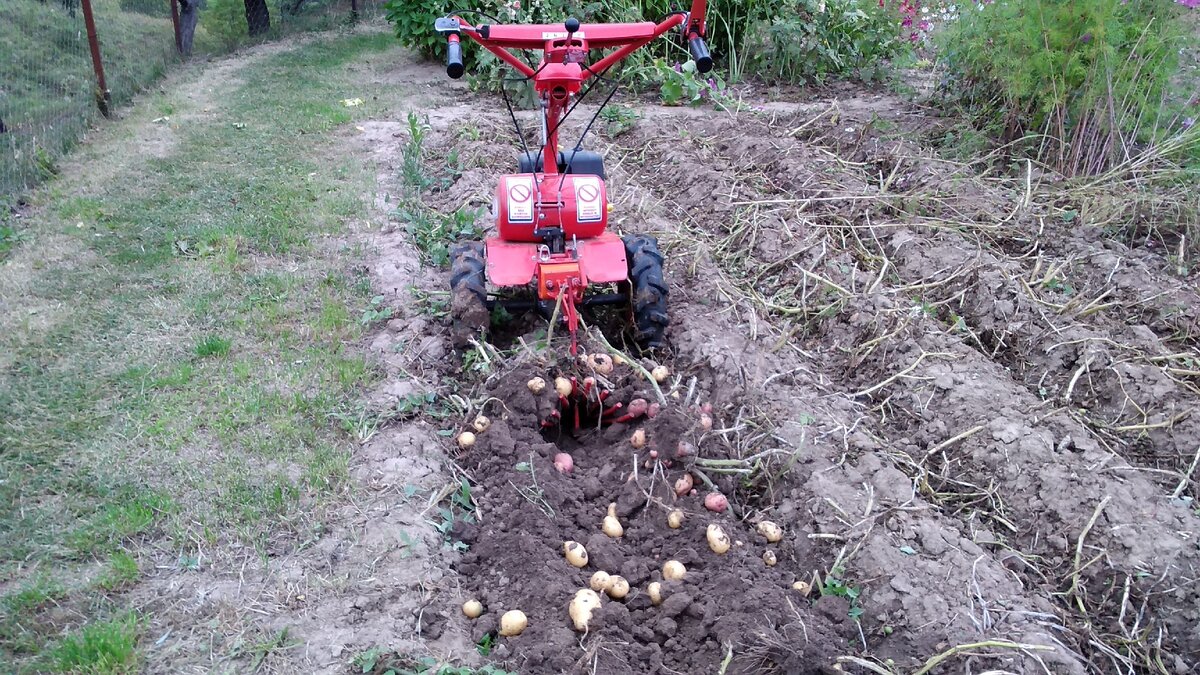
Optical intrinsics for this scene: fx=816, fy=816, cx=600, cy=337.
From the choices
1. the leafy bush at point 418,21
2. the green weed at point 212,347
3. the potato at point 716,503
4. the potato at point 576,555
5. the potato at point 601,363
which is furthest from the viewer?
the leafy bush at point 418,21

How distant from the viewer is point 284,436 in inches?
156

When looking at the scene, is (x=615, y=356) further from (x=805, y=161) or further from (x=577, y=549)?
(x=805, y=161)

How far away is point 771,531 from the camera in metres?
3.50

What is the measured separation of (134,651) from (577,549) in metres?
1.59

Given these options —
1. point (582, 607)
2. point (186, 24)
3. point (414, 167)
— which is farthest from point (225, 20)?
point (582, 607)

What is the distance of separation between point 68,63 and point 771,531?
935 cm

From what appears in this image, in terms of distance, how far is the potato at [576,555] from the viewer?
3.27 m

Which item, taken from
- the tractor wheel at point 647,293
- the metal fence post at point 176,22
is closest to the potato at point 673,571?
the tractor wheel at point 647,293

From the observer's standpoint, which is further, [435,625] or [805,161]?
[805,161]

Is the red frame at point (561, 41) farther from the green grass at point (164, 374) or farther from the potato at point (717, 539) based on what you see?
the potato at point (717, 539)

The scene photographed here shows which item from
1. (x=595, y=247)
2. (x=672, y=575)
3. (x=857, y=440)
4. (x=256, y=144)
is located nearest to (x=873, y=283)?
(x=857, y=440)

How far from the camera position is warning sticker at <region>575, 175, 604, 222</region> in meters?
4.52

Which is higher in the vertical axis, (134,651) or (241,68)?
(241,68)

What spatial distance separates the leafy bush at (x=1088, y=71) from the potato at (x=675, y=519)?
5.16 metres
